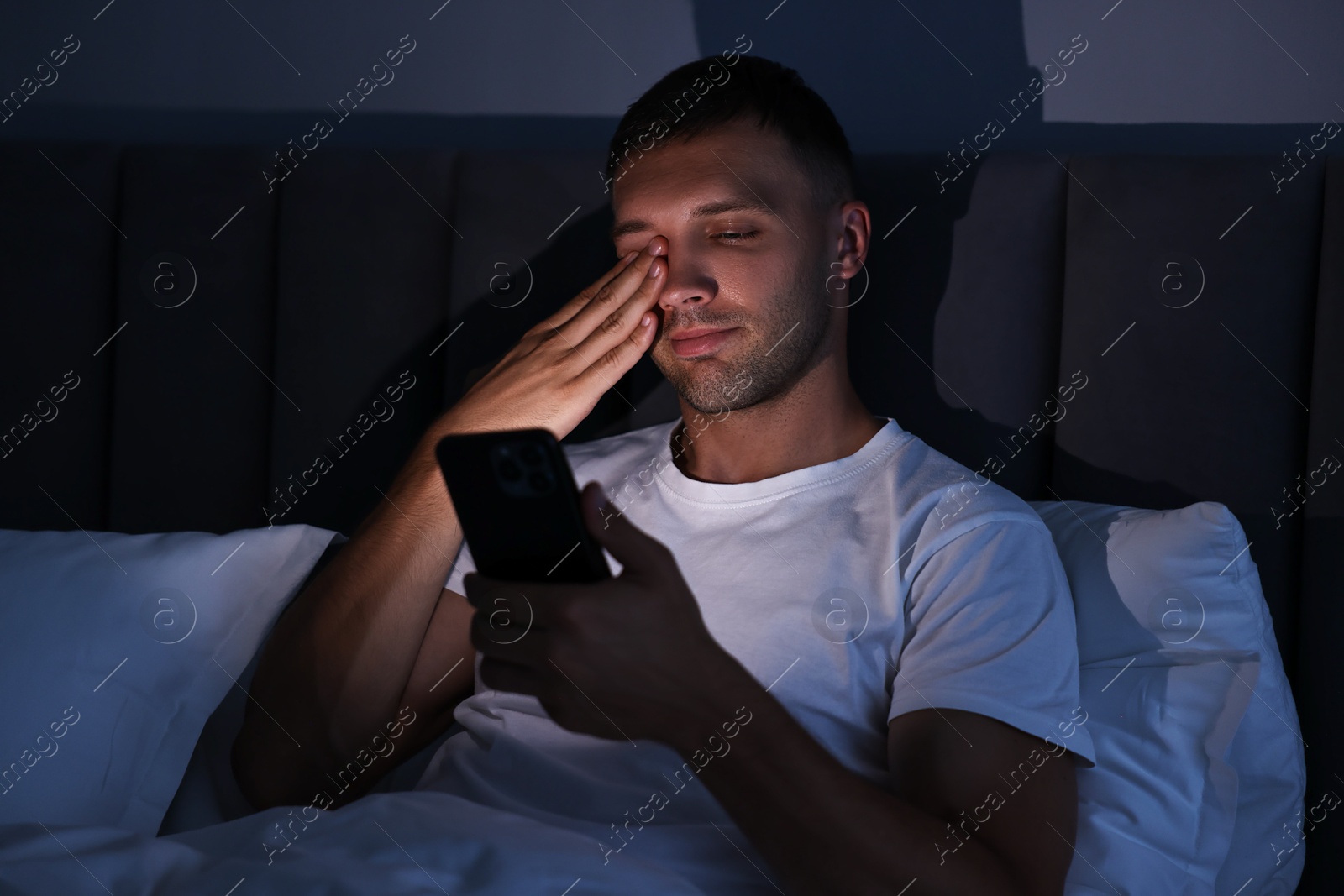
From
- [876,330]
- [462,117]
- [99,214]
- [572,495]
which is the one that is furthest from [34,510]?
[876,330]

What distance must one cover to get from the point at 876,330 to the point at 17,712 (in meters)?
1.05

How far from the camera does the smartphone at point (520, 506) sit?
723 mm

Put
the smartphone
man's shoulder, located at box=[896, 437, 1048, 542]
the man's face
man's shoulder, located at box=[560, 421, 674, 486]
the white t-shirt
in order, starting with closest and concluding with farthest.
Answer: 1. the smartphone
2. the white t-shirt
3. man's shoulder, located at box=[896, 437, 1048, 542]
4. the man's face
5. man's shoulder, located at box=[560, 421, 674, 486]

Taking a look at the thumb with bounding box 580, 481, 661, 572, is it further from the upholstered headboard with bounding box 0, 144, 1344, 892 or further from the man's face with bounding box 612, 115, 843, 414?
the upholstered headboard with bounding box 0, 144, 1344, 892

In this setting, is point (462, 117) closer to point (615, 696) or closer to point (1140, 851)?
point (615, 696)

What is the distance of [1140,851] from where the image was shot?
86 centimetres

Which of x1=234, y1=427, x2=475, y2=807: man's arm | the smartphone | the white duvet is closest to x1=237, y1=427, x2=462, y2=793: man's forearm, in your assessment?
x1=234, y1=427, x2=475, y2=807: man's arm

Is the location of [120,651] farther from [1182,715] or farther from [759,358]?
[1182,715]

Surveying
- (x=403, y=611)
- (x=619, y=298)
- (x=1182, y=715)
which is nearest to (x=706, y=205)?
(x=619, y=298)

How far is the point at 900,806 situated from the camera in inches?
29.8

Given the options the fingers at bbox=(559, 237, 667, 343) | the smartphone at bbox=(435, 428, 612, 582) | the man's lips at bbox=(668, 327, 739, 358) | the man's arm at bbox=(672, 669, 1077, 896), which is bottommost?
the man's arm at bbox=(672, 669, 1077, 896)

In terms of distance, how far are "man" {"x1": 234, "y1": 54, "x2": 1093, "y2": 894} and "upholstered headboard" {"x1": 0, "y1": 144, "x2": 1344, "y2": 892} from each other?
0.48 feet

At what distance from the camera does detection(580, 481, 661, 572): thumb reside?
0.73 m

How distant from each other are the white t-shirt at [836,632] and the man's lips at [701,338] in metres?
0.16
